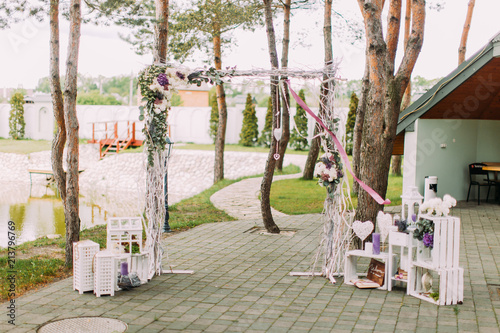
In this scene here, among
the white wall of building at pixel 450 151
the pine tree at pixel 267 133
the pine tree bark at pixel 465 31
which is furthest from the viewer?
the pine tree at pixel 267 133

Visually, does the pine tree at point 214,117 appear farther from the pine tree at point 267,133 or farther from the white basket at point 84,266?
the white basket at point 84,266

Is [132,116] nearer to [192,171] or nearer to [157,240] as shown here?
[192,171]

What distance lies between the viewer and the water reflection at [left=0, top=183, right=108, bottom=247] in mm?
9944

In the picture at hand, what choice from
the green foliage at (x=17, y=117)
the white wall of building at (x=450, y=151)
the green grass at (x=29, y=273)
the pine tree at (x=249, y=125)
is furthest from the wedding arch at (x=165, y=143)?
the green foliage at (x=17, y=117)

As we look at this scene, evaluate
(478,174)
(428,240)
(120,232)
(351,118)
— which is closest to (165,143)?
(120,232)

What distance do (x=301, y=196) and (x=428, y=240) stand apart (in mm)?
8045

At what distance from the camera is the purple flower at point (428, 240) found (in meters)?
5.16

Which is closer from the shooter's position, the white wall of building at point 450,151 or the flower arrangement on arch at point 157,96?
the flower arrangement on arch at point 157,96

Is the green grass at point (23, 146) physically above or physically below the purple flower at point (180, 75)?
below

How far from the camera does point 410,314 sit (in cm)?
475

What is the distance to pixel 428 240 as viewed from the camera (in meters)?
5.18

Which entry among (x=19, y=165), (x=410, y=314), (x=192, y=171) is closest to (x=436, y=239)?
(x=410, y=314)

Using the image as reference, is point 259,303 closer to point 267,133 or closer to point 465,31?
point 465,31

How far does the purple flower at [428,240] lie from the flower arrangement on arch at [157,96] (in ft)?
9.82
